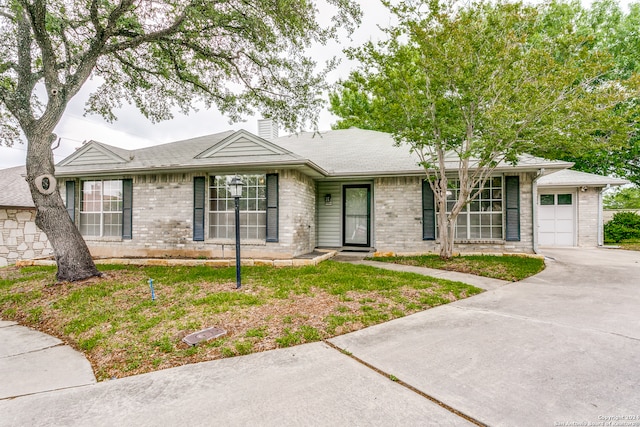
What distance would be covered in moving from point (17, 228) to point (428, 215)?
13.9 metres

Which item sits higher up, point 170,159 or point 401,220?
point 170,159

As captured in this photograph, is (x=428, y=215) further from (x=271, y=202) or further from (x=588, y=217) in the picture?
(x=588, y=217)

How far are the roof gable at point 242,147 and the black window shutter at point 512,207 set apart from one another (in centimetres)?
618

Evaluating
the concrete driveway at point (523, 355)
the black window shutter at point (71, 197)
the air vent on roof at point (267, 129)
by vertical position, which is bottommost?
the concrete driveway at point (523, 355)

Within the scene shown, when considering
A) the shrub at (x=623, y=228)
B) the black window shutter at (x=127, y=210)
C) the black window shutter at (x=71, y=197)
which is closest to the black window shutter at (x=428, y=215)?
the black window shutter at (x=127, y=210)

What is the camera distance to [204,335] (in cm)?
344

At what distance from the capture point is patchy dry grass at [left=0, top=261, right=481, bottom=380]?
324 centimetres

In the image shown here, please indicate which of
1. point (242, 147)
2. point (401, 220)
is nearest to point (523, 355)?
point (401, 220)

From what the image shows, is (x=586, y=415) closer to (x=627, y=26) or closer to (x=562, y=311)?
(x=562, y=311)

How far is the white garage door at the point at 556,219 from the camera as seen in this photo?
11.7 m

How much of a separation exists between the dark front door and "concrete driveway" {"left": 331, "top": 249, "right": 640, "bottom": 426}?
519cm

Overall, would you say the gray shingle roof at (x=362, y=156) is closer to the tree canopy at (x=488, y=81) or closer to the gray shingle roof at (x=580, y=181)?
the tree canopy at (x=488, y=81)

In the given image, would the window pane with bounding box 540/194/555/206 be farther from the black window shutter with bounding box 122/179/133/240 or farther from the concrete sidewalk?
the black window shutter with bounding box 122/179/133/240

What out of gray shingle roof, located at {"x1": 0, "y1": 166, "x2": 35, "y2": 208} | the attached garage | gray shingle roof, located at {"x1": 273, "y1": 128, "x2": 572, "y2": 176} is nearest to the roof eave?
gray shingle roof, located at {"x1": 273, "y1": 128, "x2": 572, "y2": 176}
